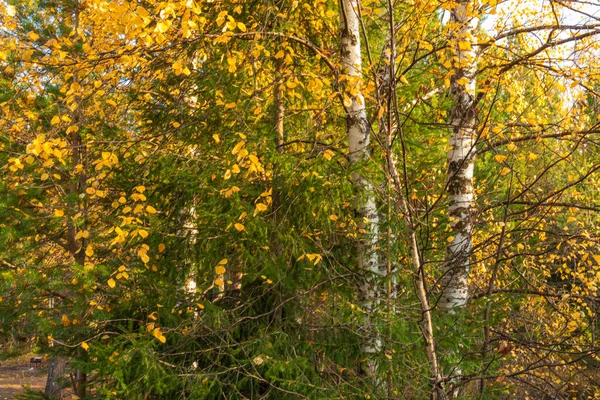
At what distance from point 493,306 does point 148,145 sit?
3500 mm

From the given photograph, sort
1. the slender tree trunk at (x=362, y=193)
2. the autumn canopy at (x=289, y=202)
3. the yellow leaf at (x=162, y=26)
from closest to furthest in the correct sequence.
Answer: the yellow leaf at (x=162, y=26), the autumn canopy at (x=289, y=202), the slender tree trunk at (x=362, y=193)

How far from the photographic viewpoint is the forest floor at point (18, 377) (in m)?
17.3

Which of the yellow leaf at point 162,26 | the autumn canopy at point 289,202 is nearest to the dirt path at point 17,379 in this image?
the autumn canopy at point 289,202

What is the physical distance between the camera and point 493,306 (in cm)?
404

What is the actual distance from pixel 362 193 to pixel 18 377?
19.2 m

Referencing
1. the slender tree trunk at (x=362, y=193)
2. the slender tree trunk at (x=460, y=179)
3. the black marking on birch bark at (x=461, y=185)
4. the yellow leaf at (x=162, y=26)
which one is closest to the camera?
the yellow leaf at (x=162, y=26)

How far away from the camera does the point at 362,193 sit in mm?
4180

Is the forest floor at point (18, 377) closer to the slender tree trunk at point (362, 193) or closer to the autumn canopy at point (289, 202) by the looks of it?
the autumn canopy at point (289, 202)

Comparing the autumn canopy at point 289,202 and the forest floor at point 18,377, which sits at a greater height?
the autumn canopy at point 289,202

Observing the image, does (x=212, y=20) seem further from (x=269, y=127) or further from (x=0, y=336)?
(x=0, y=336)

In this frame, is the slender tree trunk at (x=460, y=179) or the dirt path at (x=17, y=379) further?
the dirt path at (x=17, y=379)

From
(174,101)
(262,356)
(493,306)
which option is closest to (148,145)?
A: (174,101)

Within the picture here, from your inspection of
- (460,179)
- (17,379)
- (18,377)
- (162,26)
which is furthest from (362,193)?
(17,379)

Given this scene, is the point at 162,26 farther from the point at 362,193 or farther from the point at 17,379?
the point at 17,379
